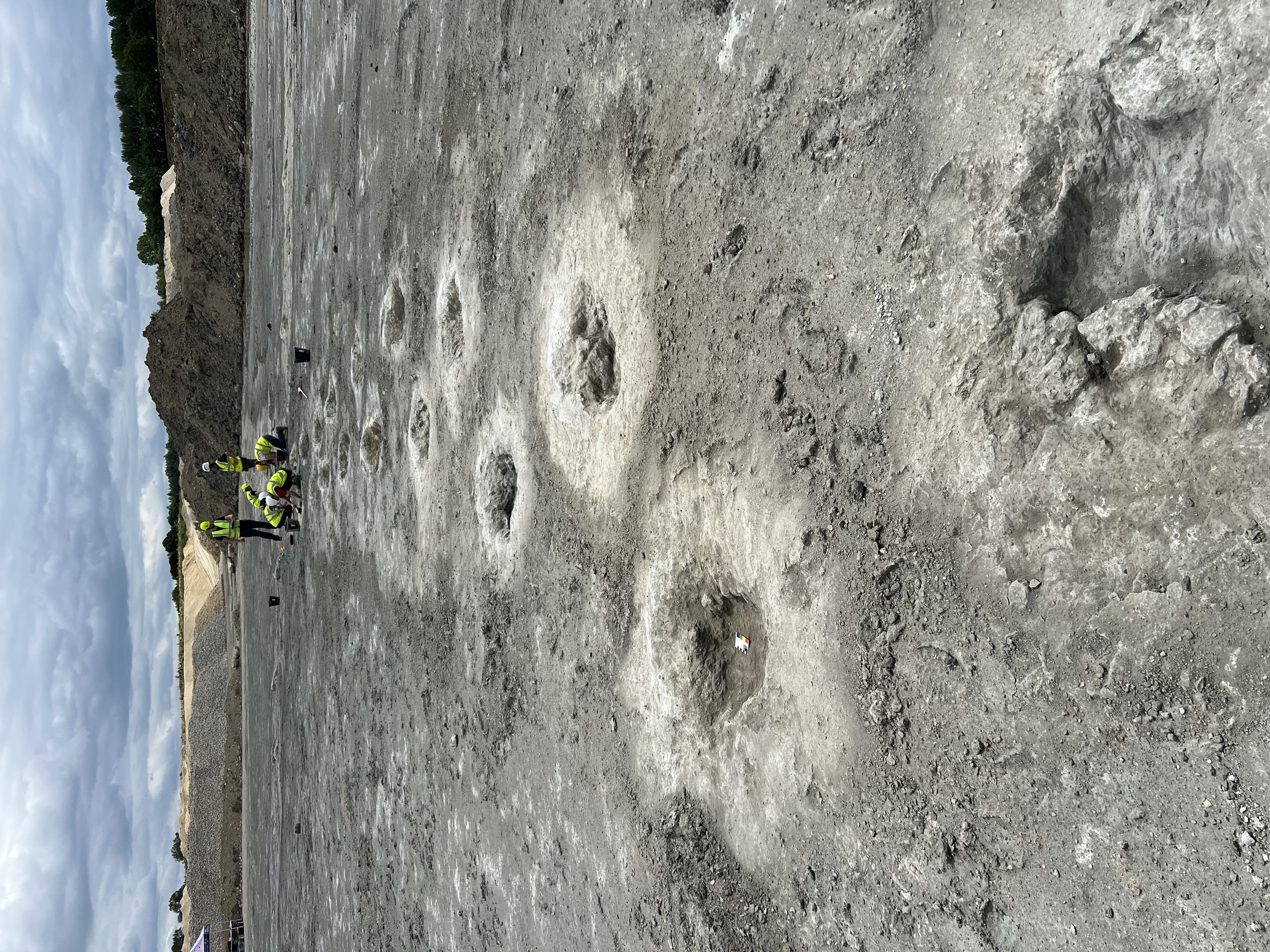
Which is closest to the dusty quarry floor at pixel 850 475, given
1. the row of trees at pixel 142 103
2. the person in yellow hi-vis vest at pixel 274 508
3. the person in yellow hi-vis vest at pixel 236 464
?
the person in yellow hi-vis vest at pixel 274 508

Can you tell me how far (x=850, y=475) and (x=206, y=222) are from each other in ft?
40.0

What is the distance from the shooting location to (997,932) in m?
2.19

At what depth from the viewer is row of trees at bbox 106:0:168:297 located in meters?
16.4

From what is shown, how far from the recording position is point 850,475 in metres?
2.64

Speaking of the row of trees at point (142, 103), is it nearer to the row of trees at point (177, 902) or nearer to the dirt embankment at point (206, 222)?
the dirt embankment at point (206, 222)

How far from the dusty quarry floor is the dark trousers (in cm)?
477

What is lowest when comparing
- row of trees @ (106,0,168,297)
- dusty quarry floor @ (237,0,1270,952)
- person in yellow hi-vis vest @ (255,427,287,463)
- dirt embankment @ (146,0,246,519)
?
dusty quarry floor @ (237,0,1270,952)

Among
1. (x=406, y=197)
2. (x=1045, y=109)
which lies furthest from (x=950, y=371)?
(x=406, y=197)

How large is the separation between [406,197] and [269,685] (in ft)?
22.2

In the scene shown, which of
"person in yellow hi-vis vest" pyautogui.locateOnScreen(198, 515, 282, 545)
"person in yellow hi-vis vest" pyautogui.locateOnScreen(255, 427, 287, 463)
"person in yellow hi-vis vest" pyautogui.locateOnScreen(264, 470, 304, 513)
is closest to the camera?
"person in yellow hi-vis vest" pyautogui.locateOnScreen(264, 470, 304, 513)

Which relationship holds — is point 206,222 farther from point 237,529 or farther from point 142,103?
point 142,103

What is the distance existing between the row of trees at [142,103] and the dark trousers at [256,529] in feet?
38.9

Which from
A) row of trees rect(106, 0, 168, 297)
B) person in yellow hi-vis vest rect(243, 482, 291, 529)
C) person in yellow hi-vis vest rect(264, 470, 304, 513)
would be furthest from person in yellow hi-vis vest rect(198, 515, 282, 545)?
row of trees rect(106, 0, 168, 297)

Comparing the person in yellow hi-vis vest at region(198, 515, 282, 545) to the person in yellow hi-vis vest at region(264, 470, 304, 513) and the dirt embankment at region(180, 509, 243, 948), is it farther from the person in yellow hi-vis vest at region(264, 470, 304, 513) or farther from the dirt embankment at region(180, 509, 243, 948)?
the dirt embankment at region(180, 509, 243, 948)
